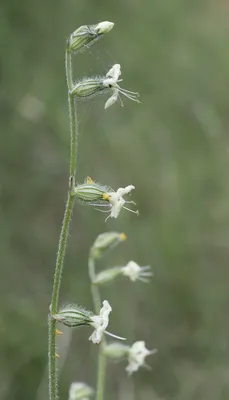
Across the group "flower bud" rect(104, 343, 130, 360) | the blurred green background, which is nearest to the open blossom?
"flower bud" rect(104, 343, 130, 360)

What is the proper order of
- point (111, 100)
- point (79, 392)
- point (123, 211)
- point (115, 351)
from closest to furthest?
point (111, 100) → point (79, 392) → point (115, 351) → point (123, 211)

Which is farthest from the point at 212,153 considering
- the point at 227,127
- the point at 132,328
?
the point at 132,328

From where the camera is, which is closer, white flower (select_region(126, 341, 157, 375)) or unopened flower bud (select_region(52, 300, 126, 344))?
unopened flower bud (select_region(52, 300, 126, 344))

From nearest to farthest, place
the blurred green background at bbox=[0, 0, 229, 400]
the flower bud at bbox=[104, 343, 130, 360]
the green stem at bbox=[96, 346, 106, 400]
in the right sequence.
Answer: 1. the green stem at bbox=[96, 346, 106, 400]
2. the flower bud at bbox=[104, 343, 130, 360]
3. the blurred green background at bbox=[0, 0, 229, 400]

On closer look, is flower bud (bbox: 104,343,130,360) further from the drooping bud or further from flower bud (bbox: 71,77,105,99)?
the drooping bud

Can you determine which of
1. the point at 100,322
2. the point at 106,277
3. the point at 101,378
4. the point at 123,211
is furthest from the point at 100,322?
the point at 123,211

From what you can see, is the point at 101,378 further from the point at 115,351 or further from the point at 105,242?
the point at 105,242
